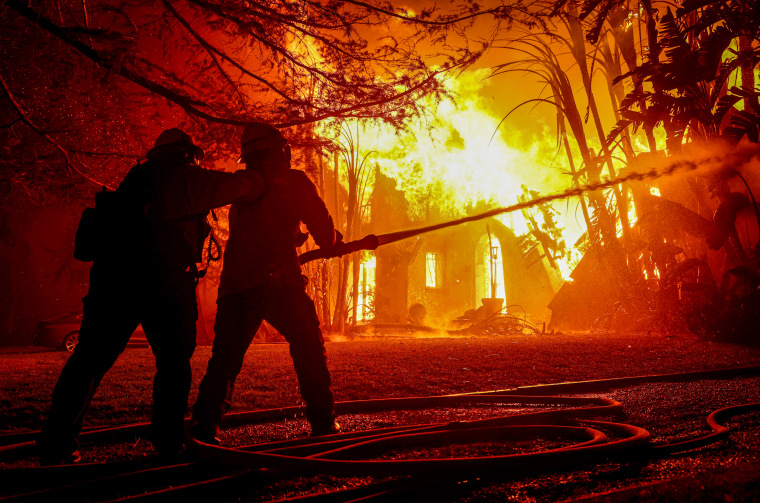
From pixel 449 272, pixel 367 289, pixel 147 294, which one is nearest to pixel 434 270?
pixel 449 272

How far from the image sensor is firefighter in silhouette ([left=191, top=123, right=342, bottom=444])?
10.3ft

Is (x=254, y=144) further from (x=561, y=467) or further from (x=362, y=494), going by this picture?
(x=561, y=467)

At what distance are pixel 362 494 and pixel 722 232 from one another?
8107 millimetres

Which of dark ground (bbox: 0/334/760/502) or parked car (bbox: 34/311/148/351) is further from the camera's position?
parked car (bbox: 34/311/148/351)

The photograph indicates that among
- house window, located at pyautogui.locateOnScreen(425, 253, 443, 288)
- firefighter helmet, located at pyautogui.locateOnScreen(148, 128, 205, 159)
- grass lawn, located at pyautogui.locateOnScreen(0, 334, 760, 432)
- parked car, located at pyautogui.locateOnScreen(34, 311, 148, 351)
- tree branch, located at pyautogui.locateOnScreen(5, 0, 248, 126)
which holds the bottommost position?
grass lawn, located at pyautogui.locateOnScreen(0, 334, 760, 432)

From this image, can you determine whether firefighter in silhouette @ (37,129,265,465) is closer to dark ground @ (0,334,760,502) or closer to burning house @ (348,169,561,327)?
dark ground @ (0,334,760,502)

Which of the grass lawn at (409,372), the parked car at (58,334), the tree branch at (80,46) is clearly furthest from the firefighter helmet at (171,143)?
the parked car at (58,334)

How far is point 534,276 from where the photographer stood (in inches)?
1230

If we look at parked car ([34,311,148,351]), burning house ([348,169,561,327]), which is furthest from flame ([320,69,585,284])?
parked car ([34,311,148,351])

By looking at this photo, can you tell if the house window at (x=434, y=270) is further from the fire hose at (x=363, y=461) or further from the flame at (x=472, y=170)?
the fire hose at (x=363, y=461)

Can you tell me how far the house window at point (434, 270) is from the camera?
3328 centimetres

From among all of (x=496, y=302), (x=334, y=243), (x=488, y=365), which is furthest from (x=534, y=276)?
(x=334, y=243)

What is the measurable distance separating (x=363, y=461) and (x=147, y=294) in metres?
1.43

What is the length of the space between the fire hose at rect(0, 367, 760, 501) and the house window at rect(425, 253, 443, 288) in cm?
2966
